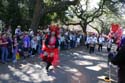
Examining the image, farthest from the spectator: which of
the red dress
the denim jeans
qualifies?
the red dress

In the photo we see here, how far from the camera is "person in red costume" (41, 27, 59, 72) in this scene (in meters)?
14.9

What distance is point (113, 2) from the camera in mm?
51594

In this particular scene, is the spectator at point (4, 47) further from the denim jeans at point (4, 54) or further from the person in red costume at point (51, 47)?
the person in red costume at point (51, 47)

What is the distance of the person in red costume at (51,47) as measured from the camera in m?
14.9

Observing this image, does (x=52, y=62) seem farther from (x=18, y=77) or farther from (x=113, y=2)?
(x=113, y=2)

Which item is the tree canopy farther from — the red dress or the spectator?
the red dress

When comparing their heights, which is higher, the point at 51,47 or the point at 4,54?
the point at 51,47

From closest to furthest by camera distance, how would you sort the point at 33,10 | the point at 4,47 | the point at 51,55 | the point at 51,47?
the point at 51,47 → the point at 51,55 → the point at 4,47 → the point at 33,10

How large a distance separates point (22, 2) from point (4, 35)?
2189 cm

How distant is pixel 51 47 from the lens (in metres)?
15.3

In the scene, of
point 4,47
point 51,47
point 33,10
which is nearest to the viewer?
point 51,47

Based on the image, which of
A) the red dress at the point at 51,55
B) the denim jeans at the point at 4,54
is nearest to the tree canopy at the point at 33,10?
the denim jeans at the point at 4,54

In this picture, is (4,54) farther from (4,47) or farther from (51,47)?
(51,47)

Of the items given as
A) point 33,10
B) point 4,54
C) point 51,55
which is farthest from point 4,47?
point 33,10
